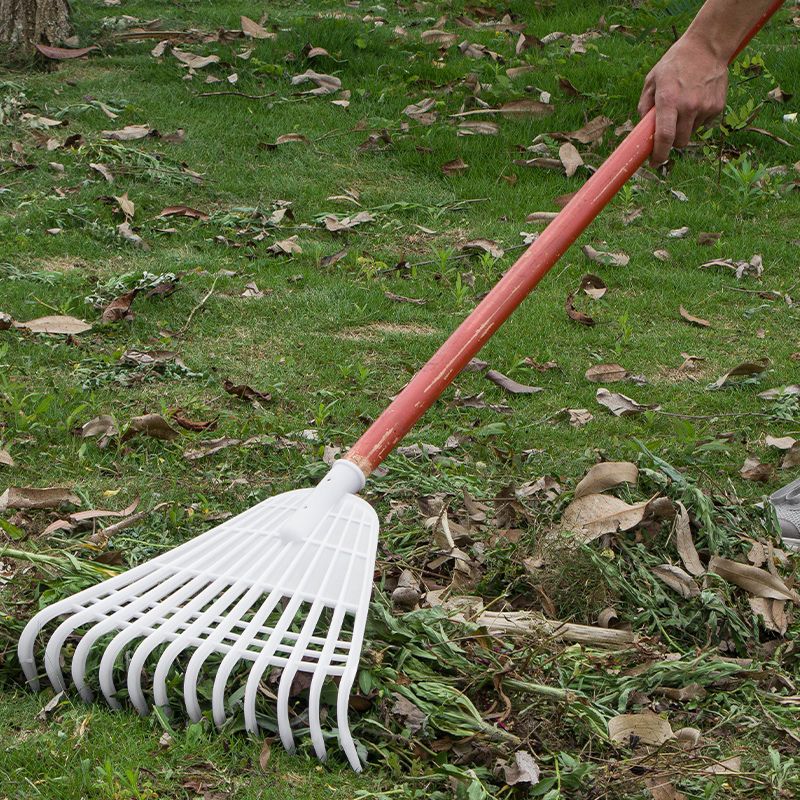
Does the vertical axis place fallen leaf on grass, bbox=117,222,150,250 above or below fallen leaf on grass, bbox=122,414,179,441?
below

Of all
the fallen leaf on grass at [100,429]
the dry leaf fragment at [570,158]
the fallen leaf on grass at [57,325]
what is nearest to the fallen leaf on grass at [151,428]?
the fallen leaf on grass at [100,429]

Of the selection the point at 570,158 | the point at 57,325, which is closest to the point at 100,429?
the point at 57,325

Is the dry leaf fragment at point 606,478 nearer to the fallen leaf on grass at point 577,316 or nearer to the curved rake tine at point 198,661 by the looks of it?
the curved rake tine at point 198,661

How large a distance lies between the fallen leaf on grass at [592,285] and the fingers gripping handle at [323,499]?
2767 mm

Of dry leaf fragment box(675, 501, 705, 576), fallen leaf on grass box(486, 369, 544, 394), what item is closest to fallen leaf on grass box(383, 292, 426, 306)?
fallen leaf on grass box(486, 369, 544, 394)

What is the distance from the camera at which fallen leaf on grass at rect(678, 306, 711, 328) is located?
16.3 ft

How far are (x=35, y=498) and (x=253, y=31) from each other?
5.58 metres

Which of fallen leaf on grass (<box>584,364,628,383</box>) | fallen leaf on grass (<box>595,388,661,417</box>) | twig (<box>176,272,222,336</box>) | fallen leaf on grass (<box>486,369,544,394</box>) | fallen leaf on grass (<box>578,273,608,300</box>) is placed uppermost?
twig (<box>176,272,222,336</box>)

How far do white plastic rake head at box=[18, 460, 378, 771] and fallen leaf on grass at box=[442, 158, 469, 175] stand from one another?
405 cm

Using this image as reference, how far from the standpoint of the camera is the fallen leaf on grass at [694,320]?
4.98 meters

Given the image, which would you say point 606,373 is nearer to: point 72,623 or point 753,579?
point 753,579

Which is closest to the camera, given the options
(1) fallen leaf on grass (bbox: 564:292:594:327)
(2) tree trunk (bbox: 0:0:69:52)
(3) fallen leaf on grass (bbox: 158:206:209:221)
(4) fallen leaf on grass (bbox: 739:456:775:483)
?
(4) fallen leaf on grass (bbox: 739:456:775:483)

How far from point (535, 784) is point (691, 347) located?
2.94 meters

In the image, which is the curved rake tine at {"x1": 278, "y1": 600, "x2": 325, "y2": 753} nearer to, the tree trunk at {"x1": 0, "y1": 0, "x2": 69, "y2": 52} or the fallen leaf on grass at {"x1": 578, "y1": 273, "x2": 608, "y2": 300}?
the fallen leaf on grass at {"x1": 578, "y1": 273, "x2": 608, "y2": 300}
